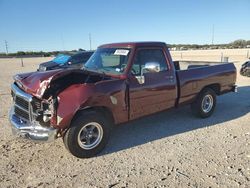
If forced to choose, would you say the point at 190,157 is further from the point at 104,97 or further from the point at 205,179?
the point at 104,97

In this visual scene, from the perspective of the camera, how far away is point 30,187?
3730 mm

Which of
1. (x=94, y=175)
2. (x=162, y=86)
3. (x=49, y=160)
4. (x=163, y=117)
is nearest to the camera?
(x=94, y=175)

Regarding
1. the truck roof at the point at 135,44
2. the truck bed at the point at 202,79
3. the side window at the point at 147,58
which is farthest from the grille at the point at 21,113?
the truck bed at the point at 202,79

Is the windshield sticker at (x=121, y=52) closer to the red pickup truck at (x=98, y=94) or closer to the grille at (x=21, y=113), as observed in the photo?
the red pickup truck at (x=98, y=94)

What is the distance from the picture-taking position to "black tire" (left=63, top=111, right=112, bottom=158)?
437cm

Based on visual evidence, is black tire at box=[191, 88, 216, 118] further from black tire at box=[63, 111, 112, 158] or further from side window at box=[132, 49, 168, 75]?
black tire at box=[63, 111, 112, 158]

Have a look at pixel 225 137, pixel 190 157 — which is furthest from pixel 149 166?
pixel 225 137

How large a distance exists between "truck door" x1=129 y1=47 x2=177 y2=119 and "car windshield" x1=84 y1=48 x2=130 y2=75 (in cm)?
23

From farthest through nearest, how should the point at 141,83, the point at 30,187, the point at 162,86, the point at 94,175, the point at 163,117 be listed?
the point at 163,117
the point at 162,86
the point at 141,83
the point at 94,175
the point at 30,187

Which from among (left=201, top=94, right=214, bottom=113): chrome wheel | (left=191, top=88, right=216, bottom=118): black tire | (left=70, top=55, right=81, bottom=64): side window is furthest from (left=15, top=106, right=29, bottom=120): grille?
(left=70, top=55, right=81, bottom=64): side window

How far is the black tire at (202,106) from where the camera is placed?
6.66 meters

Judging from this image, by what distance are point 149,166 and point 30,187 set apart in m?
1.82

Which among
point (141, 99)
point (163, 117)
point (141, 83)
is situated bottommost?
point (163, 117)

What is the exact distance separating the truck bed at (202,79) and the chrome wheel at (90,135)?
7.48 ft
